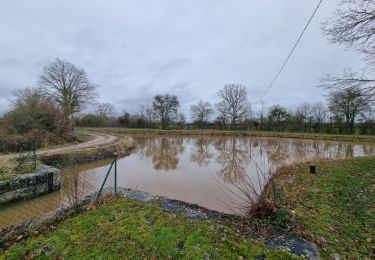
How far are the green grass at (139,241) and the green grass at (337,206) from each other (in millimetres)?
1115

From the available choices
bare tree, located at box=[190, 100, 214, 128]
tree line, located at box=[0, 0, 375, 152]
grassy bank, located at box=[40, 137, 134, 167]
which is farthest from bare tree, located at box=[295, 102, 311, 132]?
grassy bank, located at box=[40, 137, 134, 167]

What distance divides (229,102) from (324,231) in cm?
3855

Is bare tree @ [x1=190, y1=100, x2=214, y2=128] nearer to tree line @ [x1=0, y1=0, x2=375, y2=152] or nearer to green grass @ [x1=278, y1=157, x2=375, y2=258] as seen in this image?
tree line @ [x1=0, y1=0, x2=375, y2=152]

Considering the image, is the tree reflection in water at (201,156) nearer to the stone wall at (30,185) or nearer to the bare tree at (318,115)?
the stone wall at (30,185)

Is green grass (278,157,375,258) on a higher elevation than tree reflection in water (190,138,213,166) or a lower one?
higher

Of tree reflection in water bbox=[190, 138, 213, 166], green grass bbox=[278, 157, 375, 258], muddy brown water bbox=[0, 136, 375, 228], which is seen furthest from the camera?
tree reflection in water bbox=[190, 138, 213, 166]

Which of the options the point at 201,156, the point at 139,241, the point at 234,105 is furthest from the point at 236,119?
the point at 139,241

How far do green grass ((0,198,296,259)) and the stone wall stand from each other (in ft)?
10.8

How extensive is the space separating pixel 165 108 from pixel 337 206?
124 feet

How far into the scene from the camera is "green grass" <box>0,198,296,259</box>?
270cm

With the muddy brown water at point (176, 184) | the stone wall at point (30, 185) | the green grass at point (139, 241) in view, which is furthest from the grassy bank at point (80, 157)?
the green grass at point (139, 241)

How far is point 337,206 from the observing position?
4.34 metres

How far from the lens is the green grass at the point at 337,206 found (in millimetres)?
3025

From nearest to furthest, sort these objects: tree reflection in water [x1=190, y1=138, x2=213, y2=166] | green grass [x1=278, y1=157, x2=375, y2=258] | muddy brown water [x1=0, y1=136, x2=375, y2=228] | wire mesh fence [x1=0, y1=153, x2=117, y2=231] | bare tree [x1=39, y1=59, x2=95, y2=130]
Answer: green grass [x1=278, y1=157, x2=375, y2=258], wire mesh fence [x1=0, y1=153, x2=117, y2=231], muddy brown water [x1=0, y1=136, x2=375, y2=228], tree reflection in water [x1=190, y1=138, x2=213, y2=166], bare tree [x1=39, y1=59, x2=95, y2=130]
